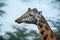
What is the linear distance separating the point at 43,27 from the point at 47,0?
42 centimetres

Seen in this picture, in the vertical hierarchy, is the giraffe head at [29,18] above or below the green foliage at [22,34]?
above

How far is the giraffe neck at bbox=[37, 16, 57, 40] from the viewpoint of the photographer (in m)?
1.73

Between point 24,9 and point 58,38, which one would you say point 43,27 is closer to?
point 58,38

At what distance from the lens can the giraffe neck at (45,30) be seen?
5.68 feet

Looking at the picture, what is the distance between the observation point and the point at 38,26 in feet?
5.83

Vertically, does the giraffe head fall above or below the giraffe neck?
above

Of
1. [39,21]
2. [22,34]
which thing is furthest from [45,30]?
[22,34]

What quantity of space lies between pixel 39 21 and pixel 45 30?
0.09 m

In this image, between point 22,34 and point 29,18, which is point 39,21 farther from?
point 22,34

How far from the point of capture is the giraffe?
1.74 m

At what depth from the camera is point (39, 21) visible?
5.86 ft

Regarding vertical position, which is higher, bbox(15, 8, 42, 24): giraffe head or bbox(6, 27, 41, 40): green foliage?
bbox(15, 8, 42, 24): giraffe head

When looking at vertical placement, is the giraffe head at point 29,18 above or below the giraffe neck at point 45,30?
above

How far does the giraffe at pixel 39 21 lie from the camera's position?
1739mm
